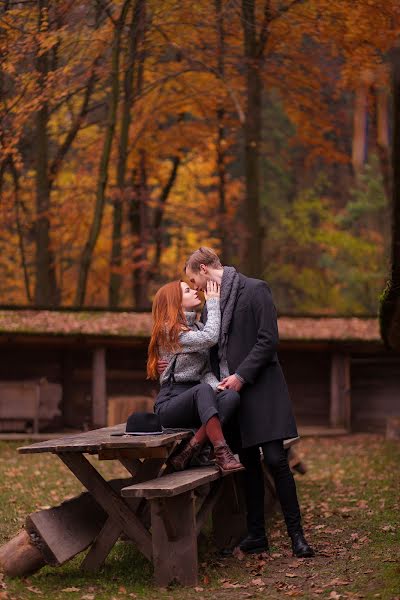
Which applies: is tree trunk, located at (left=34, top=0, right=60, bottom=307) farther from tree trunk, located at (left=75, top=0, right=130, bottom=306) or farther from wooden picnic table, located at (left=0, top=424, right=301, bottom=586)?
wooden picnic table, located at (left=0, top=424, right=301, bottom=586)

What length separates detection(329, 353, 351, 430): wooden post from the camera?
60.1ft

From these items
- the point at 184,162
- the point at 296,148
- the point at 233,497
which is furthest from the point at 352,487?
the point at 296,148

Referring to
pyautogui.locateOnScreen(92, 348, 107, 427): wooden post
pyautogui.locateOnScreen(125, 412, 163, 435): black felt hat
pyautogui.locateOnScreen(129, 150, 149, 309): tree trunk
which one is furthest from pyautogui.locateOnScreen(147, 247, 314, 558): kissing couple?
pyautogui.locateOnScreen(129, 150, 149, 309): tree trunk

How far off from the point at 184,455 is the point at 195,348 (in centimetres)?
78

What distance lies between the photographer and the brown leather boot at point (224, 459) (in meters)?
7.14

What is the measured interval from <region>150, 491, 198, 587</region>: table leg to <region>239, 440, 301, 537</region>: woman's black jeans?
0.89 meters

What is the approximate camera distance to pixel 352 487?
1159 centimetres

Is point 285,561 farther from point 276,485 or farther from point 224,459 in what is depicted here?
point 224,459

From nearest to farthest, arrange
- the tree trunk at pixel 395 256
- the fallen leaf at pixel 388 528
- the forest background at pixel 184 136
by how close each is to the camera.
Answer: the tree trunk at pixel 395 256
the fallen leaf at pixel 388 528
the forest background at pixel 184 136

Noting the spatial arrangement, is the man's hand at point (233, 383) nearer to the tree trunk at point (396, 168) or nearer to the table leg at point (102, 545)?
the table leg at point (102, 545)

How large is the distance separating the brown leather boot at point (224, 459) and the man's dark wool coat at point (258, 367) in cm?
35

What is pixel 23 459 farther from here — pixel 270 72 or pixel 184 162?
pixel 184 162

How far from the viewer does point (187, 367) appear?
7.67 meters

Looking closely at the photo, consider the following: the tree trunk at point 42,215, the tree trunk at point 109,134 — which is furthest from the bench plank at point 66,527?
the tree trunk at point 42,215
